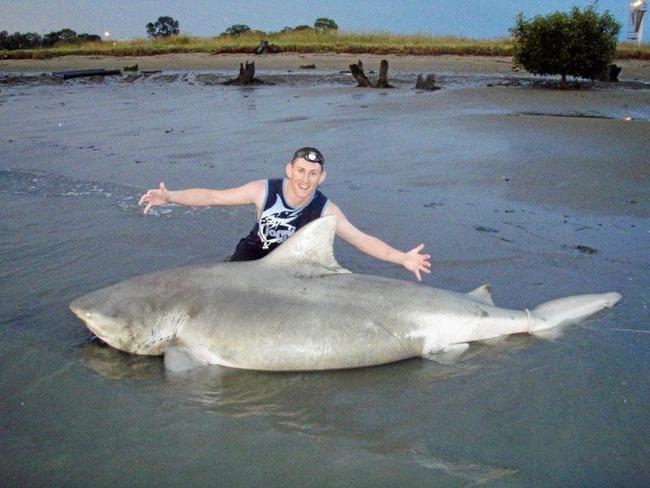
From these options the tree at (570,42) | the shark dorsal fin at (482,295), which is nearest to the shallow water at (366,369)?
the shark dorsal fin at (482,295)

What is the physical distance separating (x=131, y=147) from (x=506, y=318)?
27.5 ft

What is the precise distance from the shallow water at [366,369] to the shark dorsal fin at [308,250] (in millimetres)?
715

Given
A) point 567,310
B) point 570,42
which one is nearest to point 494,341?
point 567,310

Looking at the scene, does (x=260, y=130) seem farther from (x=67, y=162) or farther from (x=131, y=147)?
(x=67, y=162)

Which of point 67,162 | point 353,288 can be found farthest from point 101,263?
point 67,162

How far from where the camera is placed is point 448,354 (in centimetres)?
405

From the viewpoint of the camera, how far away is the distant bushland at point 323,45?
32250 mm

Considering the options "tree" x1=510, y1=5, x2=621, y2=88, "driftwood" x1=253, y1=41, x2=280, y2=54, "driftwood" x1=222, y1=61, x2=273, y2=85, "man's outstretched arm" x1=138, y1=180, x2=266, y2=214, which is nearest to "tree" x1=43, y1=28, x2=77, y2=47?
"driftwood" x1=253, y1=41, x2=280, y2=54

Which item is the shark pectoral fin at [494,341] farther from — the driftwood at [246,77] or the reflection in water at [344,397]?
the driftwood at [246,77]

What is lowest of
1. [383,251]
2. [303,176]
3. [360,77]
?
[383,251]

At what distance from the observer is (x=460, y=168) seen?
28.9 ft

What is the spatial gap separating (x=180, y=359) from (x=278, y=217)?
1.48 m

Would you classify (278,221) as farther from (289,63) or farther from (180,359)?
(289,63)

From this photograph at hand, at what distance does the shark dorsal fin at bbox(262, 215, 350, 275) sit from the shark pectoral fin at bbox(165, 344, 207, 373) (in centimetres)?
73
